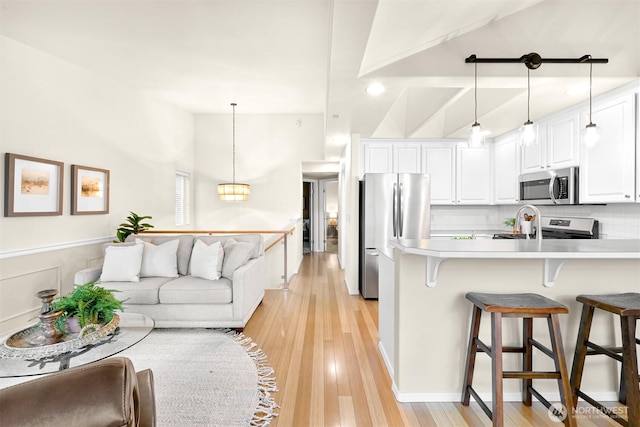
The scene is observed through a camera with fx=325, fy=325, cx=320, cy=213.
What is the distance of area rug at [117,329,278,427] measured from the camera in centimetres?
199

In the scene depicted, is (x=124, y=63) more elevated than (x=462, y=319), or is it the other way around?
(x=124, y=63)

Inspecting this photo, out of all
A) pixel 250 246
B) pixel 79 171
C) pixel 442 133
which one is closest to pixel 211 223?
pixel 79 171

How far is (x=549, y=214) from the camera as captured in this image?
423 cm

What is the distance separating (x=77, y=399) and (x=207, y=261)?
107 inches

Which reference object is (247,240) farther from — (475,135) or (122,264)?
(475,135)

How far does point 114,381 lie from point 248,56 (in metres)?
3.97

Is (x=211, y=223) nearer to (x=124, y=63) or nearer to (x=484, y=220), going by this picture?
(x=124, y=63)

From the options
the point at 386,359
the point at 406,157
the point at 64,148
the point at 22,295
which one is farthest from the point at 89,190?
the point at 406,157

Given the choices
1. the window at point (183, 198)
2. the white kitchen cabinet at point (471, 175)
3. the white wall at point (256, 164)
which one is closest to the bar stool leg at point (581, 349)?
the white kitchen cabinet at point (471, 175)

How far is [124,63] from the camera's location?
418cm

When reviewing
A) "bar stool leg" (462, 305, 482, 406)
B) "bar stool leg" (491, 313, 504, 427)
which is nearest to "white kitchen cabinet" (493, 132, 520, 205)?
"bar stool leg" (462, 305, 482, 406)

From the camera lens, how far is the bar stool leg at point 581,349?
6.40ft

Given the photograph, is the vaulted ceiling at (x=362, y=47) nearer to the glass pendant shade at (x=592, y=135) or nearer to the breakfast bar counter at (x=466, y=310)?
the glass pendant shade at (x=592, y=135)

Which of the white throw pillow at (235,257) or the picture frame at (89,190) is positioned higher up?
the picture frame at (89,190)
